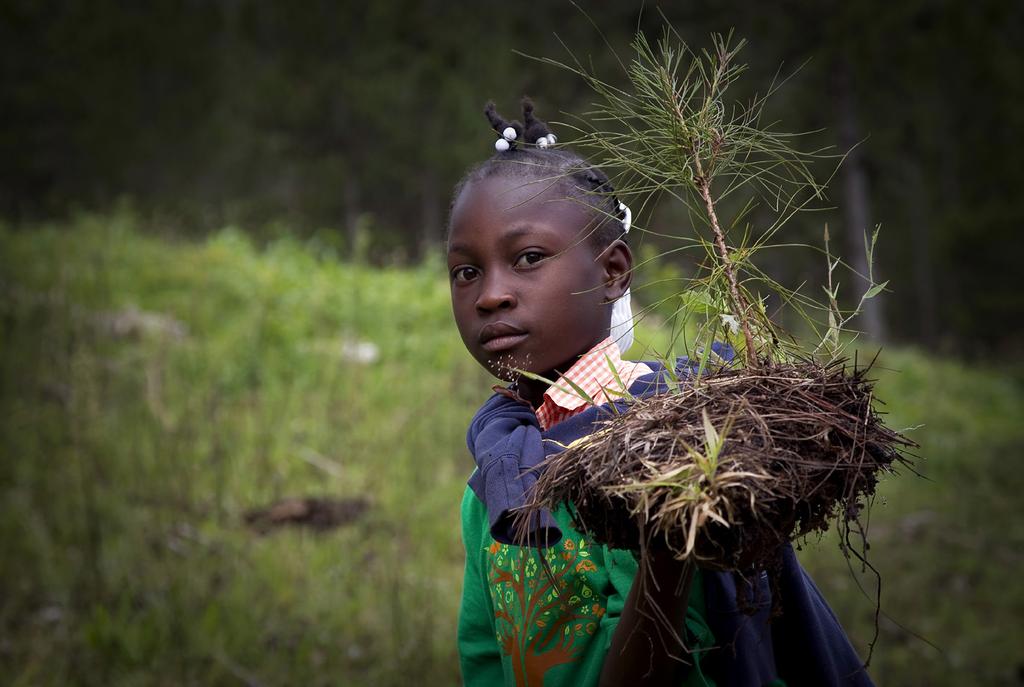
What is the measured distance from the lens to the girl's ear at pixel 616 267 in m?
1.75

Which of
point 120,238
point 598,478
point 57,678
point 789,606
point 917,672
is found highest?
point 120,238

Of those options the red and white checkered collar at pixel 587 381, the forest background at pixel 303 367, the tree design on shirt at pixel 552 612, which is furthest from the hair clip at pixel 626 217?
the tree design on shirt at pixel 552 612

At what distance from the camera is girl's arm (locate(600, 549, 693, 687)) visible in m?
1.31

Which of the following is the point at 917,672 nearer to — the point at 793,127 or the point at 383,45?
the point at 793,127

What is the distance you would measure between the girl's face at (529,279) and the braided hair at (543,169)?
0.02 m

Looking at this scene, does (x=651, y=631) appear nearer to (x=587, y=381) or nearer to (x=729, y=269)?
(x=587, y=381)

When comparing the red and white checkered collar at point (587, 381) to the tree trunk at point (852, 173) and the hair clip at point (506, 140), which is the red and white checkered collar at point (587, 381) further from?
the tree trunk at point (852, 173)

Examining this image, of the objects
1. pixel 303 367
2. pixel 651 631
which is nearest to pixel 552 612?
pixel 651 631

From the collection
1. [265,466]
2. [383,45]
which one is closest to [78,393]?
[265,466]

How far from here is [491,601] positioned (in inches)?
72.3

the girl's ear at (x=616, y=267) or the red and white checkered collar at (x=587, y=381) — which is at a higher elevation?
the girl's ear at (x=616, y=267)

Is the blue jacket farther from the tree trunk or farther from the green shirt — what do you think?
the tree trunk

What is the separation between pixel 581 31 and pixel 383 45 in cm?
435

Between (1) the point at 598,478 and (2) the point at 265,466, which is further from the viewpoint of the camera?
(2) the point at 265,466
